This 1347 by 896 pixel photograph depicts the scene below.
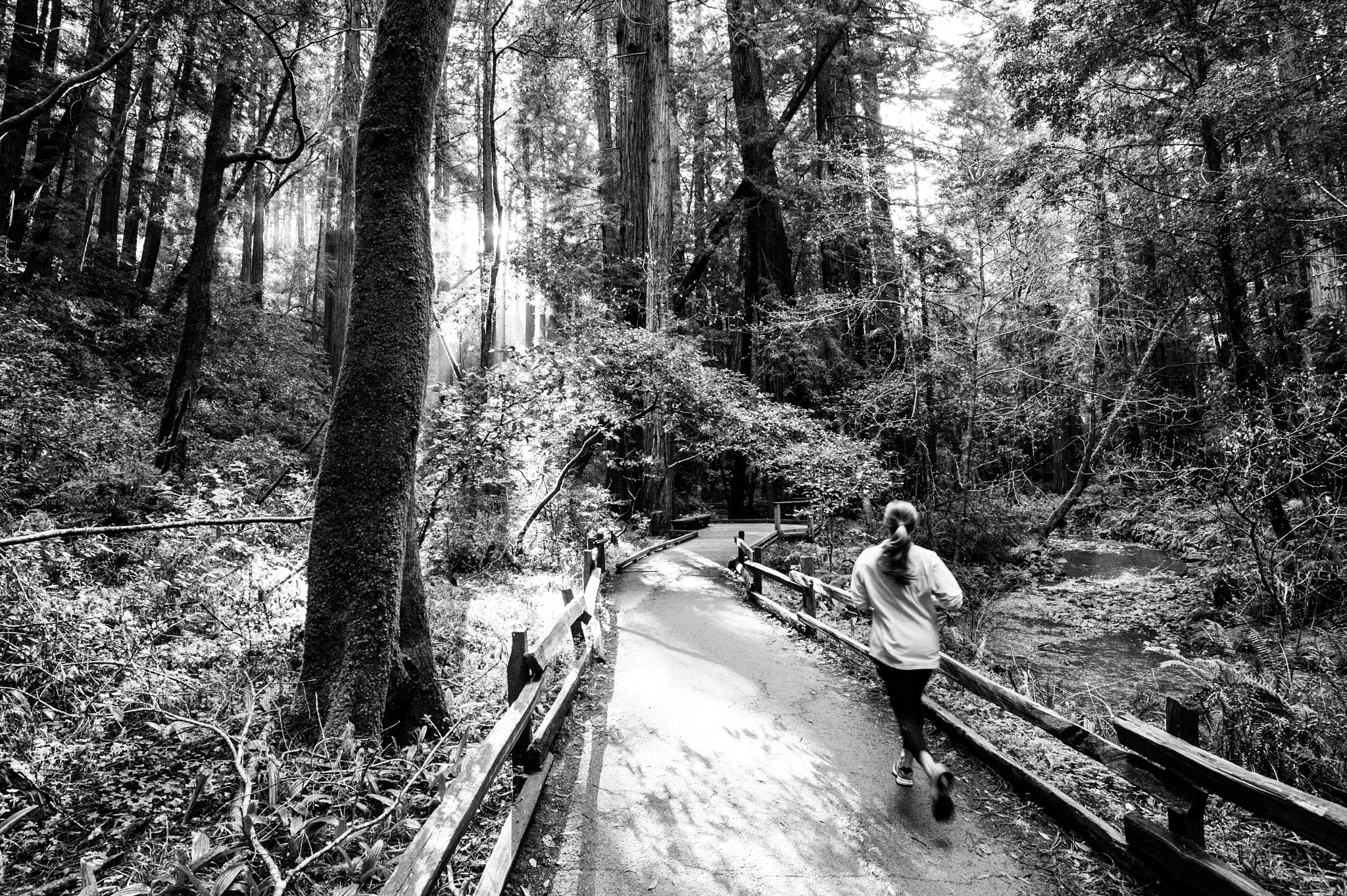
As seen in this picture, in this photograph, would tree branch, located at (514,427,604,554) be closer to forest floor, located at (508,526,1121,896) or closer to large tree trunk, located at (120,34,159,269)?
forest floor, located at (508,526,1121,896)

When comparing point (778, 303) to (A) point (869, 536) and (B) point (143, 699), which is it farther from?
(B) point (143, 699)

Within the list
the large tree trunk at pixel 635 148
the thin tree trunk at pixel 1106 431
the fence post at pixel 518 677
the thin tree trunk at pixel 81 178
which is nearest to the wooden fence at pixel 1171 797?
the fence post at pixel 518 677

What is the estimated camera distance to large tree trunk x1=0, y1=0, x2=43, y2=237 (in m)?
11.9

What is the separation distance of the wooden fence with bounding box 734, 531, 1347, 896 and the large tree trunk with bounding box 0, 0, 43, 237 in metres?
18.1

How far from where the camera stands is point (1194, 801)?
11.0 ft

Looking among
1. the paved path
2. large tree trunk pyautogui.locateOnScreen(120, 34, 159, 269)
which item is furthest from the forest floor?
large tree trunk pyautogui.locateOnScreen(120, 34, 159, 269)

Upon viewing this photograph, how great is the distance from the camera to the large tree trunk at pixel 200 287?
34.4 feet

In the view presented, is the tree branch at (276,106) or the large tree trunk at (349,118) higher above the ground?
the large tree trunk at (349,118)

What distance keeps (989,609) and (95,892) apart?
11588 millimetres

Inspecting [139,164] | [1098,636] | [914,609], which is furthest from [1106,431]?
[139,164]

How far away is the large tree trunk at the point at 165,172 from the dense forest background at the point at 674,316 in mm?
261

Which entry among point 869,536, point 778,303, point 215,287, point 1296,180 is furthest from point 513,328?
point 1296,180

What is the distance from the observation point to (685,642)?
27.7ft

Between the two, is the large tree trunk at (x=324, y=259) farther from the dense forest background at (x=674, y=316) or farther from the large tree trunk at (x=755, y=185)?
the large tree trunk at (x=755, y=185)
